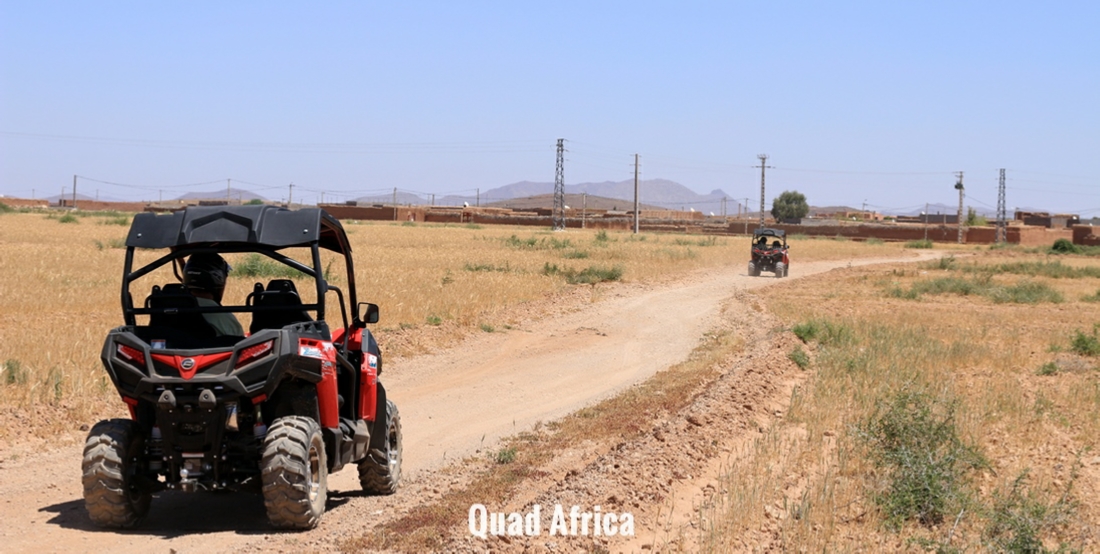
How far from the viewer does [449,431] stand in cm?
1153

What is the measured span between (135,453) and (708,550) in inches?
156

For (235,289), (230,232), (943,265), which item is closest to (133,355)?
(230,232)

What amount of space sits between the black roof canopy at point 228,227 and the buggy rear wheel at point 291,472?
1242mm

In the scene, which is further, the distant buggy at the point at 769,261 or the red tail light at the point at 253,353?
the distant buggy at the point at 769,261

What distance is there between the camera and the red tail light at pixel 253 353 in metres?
6.68

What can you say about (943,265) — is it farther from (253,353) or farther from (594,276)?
(253,353)

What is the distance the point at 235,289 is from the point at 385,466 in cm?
1660

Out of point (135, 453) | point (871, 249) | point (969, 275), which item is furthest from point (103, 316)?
point (871, 249)

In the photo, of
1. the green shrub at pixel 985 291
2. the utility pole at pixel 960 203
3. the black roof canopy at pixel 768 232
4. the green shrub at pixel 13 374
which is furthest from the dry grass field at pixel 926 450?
the utility pole at pixel 960 203

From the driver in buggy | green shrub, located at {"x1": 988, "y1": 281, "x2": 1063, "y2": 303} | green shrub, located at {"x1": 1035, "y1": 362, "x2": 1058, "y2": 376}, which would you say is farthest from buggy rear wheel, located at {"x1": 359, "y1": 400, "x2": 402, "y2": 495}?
green shrub, located at {"x1": 988, "y1": 281, "x2": 1063, "y2": 303}

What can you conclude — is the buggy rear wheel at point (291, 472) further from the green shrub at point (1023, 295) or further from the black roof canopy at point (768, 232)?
the black roof canopy at point (768, 232)

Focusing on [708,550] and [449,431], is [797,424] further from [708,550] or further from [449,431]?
[708,550]

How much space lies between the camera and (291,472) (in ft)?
21.9

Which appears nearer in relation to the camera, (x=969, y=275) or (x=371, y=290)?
(x=371, y=290)
